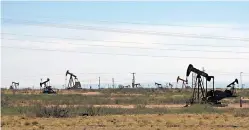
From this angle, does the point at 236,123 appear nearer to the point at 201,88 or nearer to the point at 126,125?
the point at 126,125

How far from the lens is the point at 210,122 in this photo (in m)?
26.4

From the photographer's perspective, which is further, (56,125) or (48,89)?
(48,89)

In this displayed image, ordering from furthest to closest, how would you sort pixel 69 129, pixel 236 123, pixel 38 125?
pixel 236 123, pixel 38 125, pixel 69 129

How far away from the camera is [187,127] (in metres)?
23.5

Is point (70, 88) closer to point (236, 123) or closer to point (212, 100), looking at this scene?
point (212, 100)

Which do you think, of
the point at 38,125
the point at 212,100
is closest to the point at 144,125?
the point at 38,125

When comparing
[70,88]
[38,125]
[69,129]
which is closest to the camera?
[69,129]

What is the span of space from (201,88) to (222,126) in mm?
23239

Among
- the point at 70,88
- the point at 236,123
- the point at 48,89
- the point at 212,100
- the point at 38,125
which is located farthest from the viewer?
the point at 70,88

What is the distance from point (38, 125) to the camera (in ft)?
78.5

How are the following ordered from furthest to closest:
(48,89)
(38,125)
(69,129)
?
(48,89) → (38,125) → (69,129)

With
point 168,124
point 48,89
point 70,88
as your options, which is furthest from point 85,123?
point 70,88

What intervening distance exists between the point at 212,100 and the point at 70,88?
5885 cm

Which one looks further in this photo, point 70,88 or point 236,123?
point 70,88
